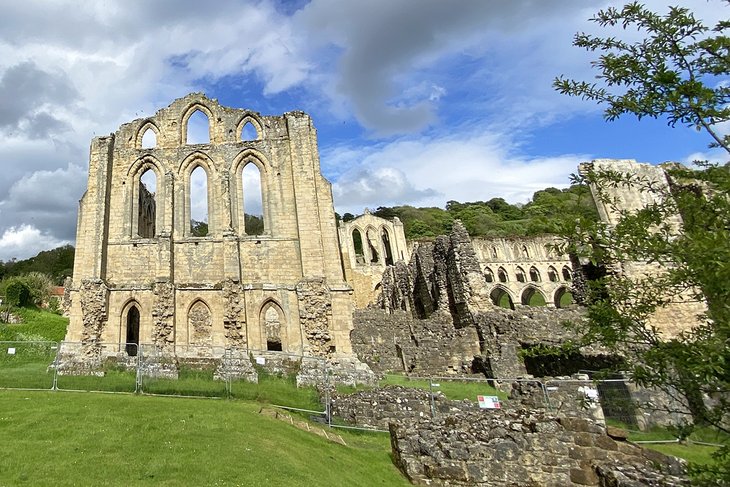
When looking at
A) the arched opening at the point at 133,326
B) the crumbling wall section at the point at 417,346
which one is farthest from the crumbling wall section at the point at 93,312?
the crumbling wall section at the point at 417,346

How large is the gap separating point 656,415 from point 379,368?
10070mm

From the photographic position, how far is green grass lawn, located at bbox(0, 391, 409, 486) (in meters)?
6.73

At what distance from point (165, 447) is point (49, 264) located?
261 ft

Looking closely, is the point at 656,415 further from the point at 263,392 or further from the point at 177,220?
the point at 177,220

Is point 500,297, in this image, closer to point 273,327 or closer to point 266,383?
point 273,327

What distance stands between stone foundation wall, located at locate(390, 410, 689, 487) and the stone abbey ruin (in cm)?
768

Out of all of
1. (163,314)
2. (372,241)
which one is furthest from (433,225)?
(163,314)

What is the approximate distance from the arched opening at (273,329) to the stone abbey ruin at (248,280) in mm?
67

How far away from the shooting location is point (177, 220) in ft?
69.2

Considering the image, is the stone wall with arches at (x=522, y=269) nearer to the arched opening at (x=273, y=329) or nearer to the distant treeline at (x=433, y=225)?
the distant treeline at (x=433, y=225)

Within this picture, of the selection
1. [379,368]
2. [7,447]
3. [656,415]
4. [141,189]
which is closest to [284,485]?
[7,447]

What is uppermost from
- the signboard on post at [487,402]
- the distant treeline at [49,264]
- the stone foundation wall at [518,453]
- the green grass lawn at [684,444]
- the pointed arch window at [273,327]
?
the distant treeline at [49,264]

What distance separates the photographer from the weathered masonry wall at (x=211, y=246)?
744 inches

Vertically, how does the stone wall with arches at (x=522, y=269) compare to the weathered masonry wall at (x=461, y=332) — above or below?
above
